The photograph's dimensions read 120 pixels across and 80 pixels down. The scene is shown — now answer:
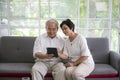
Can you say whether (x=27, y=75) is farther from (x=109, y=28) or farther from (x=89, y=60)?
(x=109, y=28)

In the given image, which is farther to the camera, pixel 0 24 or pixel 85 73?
pixel 0 24

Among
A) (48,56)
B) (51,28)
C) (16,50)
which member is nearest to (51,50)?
→ (48,56)

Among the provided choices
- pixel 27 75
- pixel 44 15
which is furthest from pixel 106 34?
pixel 27 75

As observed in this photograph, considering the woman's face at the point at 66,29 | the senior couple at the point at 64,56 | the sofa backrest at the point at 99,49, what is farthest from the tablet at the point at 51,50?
the sofa backrest at the point at 99,49

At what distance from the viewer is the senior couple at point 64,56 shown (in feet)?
10.0

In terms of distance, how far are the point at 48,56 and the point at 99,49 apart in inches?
39.2

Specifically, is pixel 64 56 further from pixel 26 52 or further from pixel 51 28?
pixel 26 52

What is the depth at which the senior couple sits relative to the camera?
3.05 meters

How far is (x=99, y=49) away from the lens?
3.73 metres

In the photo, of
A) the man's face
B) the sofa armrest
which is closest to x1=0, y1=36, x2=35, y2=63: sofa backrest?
the man's face

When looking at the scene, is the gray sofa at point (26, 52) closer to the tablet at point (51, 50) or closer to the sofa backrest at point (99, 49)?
the sofa backrest at point (99, 49)

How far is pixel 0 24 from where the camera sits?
425cm

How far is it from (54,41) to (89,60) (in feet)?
2.03

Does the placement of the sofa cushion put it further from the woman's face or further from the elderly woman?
the woman's face
